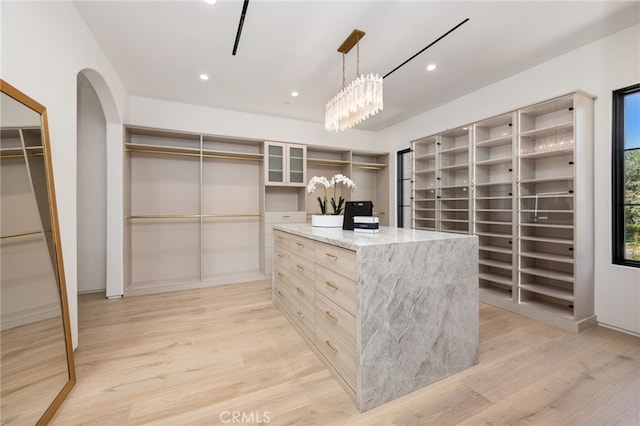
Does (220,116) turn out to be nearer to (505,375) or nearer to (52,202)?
(52,202)

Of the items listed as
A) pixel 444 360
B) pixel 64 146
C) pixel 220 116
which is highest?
pixel 220 116

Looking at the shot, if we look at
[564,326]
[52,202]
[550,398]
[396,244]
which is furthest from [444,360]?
[52,202]

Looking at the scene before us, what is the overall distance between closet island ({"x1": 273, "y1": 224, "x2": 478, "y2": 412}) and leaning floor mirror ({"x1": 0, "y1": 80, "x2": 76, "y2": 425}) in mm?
1627

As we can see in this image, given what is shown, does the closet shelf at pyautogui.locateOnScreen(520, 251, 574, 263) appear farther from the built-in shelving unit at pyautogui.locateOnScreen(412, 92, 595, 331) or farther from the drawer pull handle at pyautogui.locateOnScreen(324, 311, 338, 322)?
the drawer pull handle at pyautogui.locateOnScreen(324, 311, 338, 322)

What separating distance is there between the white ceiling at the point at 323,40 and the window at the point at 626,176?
2.28 feet

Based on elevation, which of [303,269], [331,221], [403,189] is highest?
[403,189]

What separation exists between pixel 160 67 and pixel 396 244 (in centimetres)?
330

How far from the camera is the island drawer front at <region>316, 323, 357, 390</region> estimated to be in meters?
1.55

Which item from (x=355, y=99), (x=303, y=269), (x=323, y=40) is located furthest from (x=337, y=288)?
(x=323, y=40)

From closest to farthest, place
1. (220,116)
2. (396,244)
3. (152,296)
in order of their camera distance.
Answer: (396,244)
(152,296)
(220,116)

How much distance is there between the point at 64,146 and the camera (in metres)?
1.92

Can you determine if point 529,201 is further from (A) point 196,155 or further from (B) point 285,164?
(A) point 196,155

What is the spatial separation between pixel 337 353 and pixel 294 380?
1.15 ft
